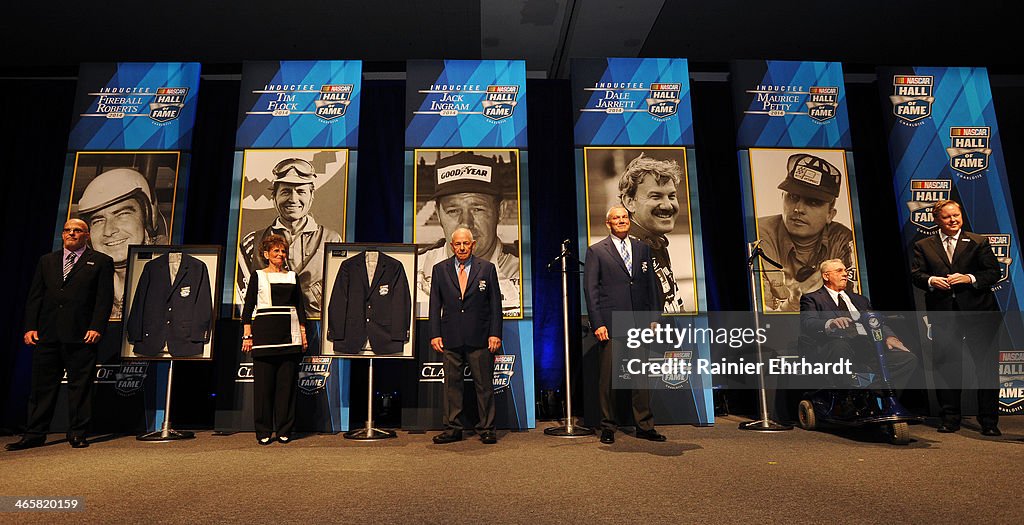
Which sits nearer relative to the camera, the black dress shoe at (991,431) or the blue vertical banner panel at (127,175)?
the black dress shoe at (991,431)

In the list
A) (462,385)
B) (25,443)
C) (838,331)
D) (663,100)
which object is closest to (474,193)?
(462,385)

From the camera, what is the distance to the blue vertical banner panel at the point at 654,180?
5.29 meters

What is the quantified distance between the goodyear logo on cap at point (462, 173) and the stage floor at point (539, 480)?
2.36m

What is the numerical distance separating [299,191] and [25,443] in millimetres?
2734

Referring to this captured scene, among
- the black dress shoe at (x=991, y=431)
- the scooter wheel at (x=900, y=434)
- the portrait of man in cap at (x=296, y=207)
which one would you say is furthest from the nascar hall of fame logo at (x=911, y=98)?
the portrait of man in cap at (x=296, y=207)

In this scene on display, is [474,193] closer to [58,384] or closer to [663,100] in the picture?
[663,100]

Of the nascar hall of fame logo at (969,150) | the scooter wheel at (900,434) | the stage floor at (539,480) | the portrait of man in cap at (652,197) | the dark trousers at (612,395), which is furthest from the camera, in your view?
the nascar hall of fame logo at (969,150)

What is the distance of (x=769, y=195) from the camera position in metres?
5.78

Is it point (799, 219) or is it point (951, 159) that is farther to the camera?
point (951, 159)

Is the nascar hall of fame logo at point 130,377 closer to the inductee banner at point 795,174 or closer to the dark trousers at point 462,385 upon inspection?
the dark trousers at point 462,385

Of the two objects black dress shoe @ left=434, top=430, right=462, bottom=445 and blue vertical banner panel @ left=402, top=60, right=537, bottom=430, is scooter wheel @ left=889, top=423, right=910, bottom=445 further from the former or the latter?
black dress shoe @ left=434, top=430, right=462, bottom=445

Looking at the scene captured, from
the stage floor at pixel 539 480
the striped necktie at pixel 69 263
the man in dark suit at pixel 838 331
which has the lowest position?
the stage floor at pixel 539 480

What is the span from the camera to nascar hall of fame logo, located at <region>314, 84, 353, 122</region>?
568 centimetres

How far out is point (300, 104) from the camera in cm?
570
